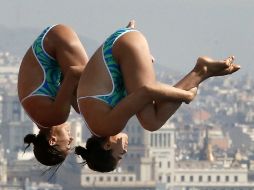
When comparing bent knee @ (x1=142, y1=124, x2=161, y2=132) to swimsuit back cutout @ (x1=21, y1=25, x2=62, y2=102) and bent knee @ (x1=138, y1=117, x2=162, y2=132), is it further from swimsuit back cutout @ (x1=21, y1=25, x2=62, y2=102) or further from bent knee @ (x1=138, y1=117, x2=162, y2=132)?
swimsuit back cutout @ (x1=21, y1=25, x2=62, y2=102)

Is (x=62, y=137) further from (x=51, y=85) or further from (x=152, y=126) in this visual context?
(x=152, y=126)

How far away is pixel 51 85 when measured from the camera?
15.9 feet

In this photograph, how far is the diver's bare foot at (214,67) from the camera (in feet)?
14.9

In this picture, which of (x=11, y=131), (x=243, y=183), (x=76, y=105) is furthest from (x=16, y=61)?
(x=76, y=105)

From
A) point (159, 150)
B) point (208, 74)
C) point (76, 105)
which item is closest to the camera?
point (208, 74)

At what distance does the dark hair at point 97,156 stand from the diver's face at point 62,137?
118 mm

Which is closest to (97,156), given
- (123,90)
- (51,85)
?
(123,90)

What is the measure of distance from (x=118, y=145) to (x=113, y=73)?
0.75 ft

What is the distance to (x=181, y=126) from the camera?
8938cm

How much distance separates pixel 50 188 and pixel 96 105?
57.2 m

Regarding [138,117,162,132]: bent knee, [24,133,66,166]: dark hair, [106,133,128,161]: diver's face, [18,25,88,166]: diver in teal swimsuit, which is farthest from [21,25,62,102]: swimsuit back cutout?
[138,117,162,132]: bent knee

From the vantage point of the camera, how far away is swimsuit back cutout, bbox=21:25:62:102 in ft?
15.7

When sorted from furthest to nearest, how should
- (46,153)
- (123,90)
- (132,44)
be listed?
(46,153) → (123,90) → (132,44)

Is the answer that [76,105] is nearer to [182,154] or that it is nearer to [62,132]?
[62,132]
